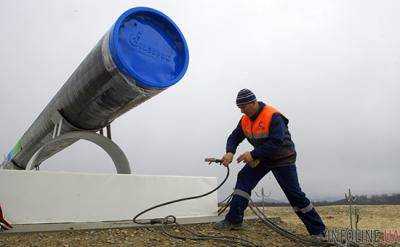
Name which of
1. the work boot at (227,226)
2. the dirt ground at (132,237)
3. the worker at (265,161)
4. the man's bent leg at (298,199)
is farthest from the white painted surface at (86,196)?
the man's bent leg at (298,199)

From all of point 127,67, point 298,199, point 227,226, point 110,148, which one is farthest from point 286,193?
point 110,148

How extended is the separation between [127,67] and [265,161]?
1.82 m

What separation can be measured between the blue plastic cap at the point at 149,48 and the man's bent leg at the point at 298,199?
1.57m

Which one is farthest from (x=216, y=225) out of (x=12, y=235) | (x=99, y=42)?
(x=99, y=42)

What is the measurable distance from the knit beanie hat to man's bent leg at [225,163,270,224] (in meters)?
0.72

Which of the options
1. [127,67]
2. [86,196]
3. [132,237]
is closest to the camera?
[132,237]

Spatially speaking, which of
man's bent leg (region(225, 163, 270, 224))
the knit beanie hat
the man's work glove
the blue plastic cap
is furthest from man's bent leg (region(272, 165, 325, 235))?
the blue plastic cap

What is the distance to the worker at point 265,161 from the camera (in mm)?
4711

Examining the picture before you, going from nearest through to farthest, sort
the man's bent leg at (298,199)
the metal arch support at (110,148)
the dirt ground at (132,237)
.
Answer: the dirt ground at (132,237) → the man's bent leg at (298,199) → the metal arch support at (110,148)

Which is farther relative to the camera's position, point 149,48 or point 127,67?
point 149,48

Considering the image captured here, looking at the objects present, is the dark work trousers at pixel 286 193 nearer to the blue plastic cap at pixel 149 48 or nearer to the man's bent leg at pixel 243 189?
the man's bent leg at pixel 243 189

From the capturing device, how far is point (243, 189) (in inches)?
195

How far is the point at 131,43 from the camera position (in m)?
4.70

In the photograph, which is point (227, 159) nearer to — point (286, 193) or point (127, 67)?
point (286, 193)
